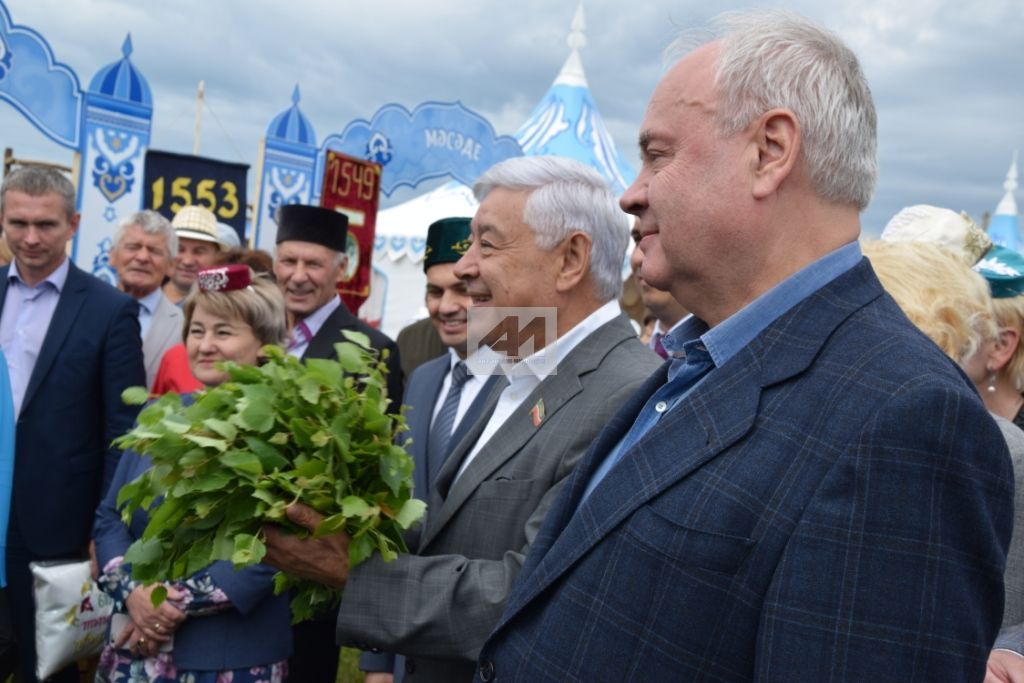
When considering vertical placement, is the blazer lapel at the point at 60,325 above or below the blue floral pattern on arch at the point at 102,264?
below

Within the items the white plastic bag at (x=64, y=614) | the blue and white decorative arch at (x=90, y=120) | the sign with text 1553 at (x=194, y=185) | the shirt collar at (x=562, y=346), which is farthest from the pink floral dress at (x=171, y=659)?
the blue and white decorative arch at (x=90, y=120)

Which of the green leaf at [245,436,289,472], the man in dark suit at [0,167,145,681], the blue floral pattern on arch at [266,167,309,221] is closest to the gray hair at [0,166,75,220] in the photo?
the man in dark suit at [0,167,145,681]

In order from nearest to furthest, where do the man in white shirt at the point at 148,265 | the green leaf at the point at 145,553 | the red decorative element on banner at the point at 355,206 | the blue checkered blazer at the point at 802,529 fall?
the blue checkered blazer at the point at 802,529
the green leaf at the point at 145,553
the man in white shirt at the point at 148,265
the red decorative element on banner at the point at 355,206

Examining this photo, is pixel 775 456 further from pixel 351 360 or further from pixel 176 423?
pixel 176 423

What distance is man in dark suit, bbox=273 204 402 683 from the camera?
4.62 metres

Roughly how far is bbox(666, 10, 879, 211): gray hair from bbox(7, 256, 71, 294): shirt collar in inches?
160

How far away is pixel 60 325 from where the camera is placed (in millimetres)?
4461

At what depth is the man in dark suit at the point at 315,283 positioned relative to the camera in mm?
4621

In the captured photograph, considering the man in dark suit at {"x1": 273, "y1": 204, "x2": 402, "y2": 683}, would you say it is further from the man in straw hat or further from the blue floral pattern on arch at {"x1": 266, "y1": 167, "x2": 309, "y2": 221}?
the blue floral pattern on arch at {"x1": 266, "y1": 167, "x2": 309, "y2": 221}

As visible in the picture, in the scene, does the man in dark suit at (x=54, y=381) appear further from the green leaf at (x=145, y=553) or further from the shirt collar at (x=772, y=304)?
the shirt collar at (x=772, y=304)

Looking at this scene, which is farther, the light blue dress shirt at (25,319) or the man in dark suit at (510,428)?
the light blue dress shirt at (25,319)

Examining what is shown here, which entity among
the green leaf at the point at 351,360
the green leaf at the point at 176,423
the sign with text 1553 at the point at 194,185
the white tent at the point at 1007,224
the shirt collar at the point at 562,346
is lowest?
the green leaf at the point at 176,423

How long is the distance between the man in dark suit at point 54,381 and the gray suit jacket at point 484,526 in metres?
2.67

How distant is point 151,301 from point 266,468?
4.16m
